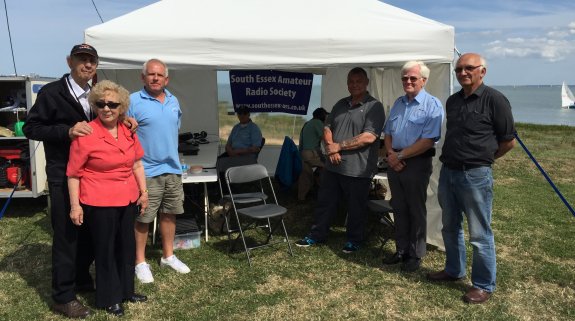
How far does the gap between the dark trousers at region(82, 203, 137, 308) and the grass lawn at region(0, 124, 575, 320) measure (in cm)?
17

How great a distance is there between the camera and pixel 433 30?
3545 millimetres

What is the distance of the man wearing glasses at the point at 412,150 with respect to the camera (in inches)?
126

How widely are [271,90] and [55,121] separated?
478cm

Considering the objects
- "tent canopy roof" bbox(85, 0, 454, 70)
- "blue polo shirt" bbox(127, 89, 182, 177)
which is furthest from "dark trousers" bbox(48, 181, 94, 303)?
"tent canopy roof" bbox(85, 0, 454, 70)

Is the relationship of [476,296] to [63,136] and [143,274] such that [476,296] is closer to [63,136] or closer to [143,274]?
[143,274]

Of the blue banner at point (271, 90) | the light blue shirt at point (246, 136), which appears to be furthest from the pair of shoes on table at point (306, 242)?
the blue banner at point (271, 90)

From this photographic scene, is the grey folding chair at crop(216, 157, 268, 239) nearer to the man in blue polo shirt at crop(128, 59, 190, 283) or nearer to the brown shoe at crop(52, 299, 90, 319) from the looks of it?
the man in blue polo shirt at crop(128, 59, 190, 283)

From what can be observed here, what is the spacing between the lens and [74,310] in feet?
8.82

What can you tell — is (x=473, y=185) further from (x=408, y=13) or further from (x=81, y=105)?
(x=81, y=105)

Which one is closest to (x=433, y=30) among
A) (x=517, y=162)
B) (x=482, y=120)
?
(x=482, y=120)

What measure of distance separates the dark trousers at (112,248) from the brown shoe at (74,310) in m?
0.10

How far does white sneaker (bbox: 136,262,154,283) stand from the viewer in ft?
10.6

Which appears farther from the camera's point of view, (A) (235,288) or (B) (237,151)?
(B) (237,151)

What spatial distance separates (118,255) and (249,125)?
334 cm
